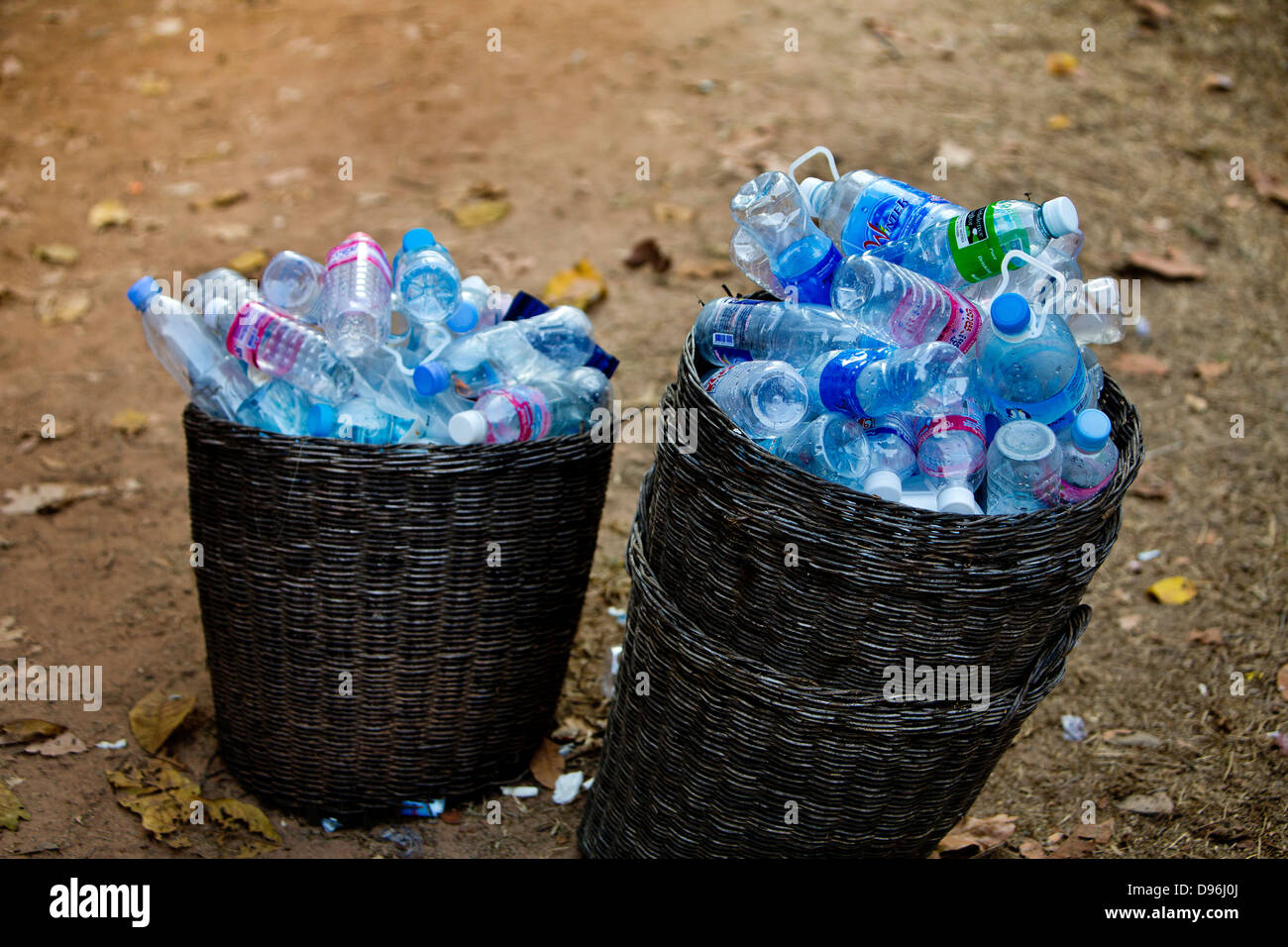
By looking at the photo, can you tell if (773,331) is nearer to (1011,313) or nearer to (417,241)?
(1011,313)


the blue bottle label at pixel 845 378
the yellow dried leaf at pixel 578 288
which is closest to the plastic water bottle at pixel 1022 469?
the blue bottle label at pixel 845 378

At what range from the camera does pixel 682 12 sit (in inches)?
238

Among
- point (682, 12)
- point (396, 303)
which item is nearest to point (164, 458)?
point (396, 303)

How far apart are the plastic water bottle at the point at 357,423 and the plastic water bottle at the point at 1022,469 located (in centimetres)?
106

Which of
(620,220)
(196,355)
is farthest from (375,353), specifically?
(620,220)

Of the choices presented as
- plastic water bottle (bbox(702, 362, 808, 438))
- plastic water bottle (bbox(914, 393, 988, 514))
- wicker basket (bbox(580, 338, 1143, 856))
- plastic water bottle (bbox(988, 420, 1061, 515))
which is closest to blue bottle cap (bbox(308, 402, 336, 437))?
wicker basket (bbox(580, 338, 1143, 856))

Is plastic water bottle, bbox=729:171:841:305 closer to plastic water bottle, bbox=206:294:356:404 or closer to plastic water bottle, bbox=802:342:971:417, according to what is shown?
plastic water bottle, bbox=802:342:971:417

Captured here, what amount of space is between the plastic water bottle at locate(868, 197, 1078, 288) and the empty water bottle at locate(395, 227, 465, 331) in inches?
32.2

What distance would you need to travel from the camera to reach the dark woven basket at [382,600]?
2.03 m

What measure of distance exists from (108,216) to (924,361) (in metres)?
4.01

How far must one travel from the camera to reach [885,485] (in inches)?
65.1

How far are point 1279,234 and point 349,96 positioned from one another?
4181mm

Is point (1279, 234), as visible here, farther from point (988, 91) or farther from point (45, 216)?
point (45, 216)

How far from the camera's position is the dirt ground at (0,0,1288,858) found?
2586mm
